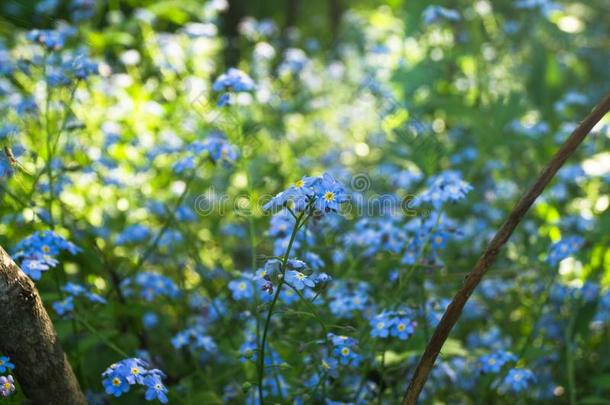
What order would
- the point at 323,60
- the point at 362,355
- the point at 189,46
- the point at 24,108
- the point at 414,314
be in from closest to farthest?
the point at 362,355 → the point at 414,314 → the point at 24,108 → the point at 189,46 → the point at 323,60

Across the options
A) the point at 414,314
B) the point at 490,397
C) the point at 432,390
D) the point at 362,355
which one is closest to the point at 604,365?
the point at 490,397

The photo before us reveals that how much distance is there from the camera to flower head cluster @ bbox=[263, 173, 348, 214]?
70.4 inches

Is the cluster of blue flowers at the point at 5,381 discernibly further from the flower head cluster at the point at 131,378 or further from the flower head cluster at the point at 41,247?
the flower head cluster at the point at 41,247

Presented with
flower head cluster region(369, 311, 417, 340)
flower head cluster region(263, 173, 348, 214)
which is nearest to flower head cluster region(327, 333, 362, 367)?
flower head cluster region(369, 311, 417, 340)

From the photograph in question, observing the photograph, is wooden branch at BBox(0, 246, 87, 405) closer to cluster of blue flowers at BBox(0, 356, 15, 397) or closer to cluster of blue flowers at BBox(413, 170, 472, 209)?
cluster of blue flowers at BBox(0, 356, 15, 397)

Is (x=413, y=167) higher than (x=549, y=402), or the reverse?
(x=413, y=167)

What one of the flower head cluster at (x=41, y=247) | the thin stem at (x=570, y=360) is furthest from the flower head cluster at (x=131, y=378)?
the thin stem at (x=570, y=360)

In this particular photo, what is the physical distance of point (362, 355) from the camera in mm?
2359

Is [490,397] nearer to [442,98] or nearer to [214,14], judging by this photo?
[442,98]

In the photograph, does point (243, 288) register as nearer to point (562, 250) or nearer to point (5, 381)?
point (5, 381)

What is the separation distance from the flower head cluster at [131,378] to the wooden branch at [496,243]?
64 centimetres

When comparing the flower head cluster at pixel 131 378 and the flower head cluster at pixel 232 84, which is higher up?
the flower head cluster at pixel 232 84

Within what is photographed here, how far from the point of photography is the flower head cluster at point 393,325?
7.47ft

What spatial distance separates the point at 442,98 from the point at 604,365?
1678 millimetres
